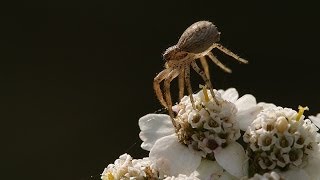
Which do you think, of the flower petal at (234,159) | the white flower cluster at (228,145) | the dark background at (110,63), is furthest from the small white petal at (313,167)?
the dark background at (110,63)

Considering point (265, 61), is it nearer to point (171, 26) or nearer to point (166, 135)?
point (171, 26)

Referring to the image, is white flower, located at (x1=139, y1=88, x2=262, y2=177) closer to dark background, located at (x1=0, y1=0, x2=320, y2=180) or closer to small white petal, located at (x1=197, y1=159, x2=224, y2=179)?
small white petal, located at (x1=197, y1=159, x2=224, y2=179)

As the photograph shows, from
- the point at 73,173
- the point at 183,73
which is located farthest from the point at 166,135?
the point at 73,173

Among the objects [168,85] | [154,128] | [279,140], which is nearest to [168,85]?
[168,85]

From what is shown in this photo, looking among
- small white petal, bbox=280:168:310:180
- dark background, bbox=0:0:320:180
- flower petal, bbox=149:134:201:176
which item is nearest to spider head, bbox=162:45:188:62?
flower petal, bbox=149:134:201:176

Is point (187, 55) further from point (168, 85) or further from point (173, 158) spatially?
point (173, 158)

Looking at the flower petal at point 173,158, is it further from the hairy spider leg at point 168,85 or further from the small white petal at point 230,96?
the small white petal at point 230,96
